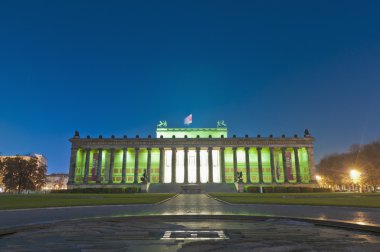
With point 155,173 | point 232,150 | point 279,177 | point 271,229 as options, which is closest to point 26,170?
point 155,173

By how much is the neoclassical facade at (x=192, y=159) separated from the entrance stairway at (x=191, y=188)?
9072mm

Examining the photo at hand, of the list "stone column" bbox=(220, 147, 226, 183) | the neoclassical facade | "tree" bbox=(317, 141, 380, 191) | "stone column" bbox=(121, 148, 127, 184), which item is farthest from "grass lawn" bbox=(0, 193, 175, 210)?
"stone column" bbox=(220, 147, 226, 183)

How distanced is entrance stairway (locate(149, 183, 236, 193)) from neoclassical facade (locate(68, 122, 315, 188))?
907 centimetres

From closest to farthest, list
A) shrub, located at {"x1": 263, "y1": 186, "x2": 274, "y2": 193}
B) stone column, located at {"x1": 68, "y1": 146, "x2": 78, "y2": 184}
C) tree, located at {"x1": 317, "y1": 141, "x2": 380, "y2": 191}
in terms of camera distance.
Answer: tree, located at {"x1": 317, "y1": 141, "x2": 380, "y2": 191}, shrub, located at {"x1": 263, "y1": 186, "x2": 274, "y2": 193}, stone column, located at {"x1": 68, "y1": 146, "x2": 78, "y2": 184}

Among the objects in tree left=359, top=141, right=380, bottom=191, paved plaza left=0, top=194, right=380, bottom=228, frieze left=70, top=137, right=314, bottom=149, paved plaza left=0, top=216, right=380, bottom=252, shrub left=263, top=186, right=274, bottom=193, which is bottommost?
paved plaza left=0, top=216, right=380, bottom=252

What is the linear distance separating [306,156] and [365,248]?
95.4 meters

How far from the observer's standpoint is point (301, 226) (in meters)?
12.7

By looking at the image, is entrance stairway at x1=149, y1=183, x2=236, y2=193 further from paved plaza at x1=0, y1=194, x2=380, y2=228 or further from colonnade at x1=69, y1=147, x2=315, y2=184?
paved plaza at x1=0, y1=194, x2=380, y2=228

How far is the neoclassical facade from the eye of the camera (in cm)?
9481

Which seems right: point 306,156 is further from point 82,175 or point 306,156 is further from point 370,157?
point 82,175

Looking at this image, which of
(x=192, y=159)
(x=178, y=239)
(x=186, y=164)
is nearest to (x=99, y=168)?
(x=186, y=164)

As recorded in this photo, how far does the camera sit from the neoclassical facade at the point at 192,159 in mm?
94812

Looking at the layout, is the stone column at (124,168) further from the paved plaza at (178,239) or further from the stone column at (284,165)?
the paved plaza at (178,239)

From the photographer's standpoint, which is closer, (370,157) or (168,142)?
(370,157)
